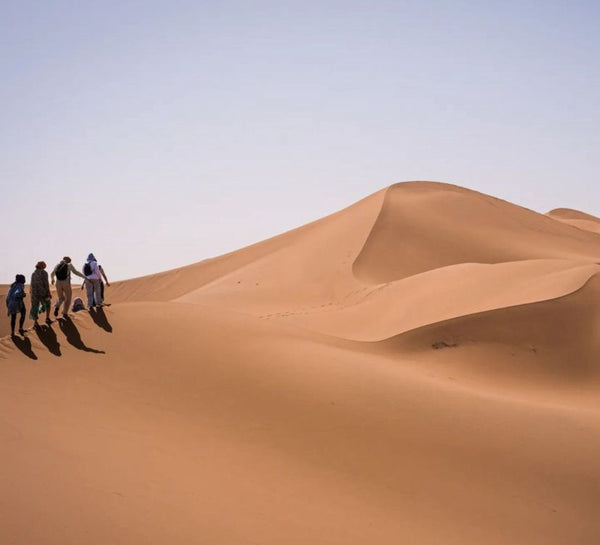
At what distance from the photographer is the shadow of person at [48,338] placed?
922 centimetres

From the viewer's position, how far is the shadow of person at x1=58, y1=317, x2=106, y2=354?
371 inches

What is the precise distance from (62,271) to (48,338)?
144 cm

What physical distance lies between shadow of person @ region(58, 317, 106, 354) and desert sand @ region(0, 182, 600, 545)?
1.1 inches

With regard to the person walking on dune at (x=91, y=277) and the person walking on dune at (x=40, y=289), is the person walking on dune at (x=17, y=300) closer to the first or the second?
the person walking on dune at (x=40, y=289)

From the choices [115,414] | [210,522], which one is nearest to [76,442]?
[115,414]

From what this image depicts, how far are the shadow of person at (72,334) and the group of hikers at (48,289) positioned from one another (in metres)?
0.17

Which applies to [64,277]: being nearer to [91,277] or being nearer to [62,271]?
[62,271]

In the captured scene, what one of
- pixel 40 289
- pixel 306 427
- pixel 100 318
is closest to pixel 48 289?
pixel 40 289

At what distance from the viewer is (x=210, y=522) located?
561 cm

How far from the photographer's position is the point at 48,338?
955cm

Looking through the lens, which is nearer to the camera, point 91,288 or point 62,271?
point 62,271

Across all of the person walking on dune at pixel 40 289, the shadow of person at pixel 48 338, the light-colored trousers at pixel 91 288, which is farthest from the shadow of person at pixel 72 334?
the light-colored trousers at pixel 91 288

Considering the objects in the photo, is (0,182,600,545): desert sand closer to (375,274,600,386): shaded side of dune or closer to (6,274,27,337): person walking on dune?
(375,274,600,386): shaded side of dune

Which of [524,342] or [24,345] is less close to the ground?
[24,345]
